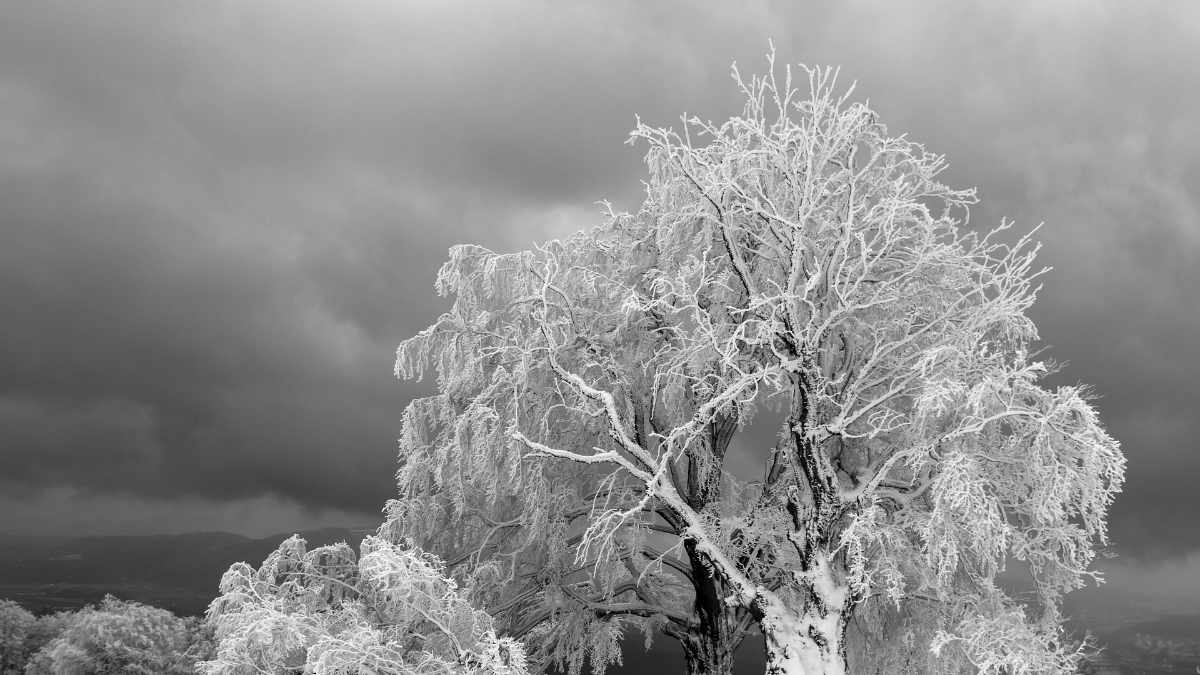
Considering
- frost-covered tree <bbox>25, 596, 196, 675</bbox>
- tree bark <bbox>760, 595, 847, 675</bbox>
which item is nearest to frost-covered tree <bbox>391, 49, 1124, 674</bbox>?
tree bark <bbox>760, 595, 847, 675</bbox>

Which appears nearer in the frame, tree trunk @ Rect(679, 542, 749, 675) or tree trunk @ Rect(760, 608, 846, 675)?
tree trunk @ Rect(760, 608, 846, 675)

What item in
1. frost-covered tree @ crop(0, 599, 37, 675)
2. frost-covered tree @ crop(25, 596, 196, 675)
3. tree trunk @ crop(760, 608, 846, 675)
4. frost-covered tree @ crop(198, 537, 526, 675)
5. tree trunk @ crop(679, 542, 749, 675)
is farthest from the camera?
frost-covered tree @ crop(0, 599, 37, 675)

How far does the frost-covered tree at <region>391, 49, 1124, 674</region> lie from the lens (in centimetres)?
1153

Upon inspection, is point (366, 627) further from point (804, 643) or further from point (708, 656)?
point (708, 656)

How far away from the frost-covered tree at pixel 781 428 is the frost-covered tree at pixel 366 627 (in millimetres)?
2253

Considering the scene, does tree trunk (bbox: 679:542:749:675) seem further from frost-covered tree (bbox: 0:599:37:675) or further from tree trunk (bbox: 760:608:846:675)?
frost-covered tree (bbox: 0:599:37:675)

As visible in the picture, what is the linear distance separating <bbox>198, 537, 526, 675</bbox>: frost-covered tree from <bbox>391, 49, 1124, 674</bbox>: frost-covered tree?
2.25 meters

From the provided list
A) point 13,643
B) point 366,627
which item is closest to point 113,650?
point 13,643

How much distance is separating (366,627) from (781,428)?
24.6ft

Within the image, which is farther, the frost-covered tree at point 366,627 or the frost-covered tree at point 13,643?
the frost-covered tree at point 13,643

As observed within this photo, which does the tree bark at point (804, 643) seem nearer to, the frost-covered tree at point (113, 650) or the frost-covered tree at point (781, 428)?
the frost-covered tree at point (781, 428)

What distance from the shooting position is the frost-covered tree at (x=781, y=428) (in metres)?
11.5

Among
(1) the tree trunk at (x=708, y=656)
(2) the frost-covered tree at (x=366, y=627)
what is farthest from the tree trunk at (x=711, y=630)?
(2) the frost-covered tree at (x=366, y=627)

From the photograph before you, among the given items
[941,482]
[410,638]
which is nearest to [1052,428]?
[941,482]
